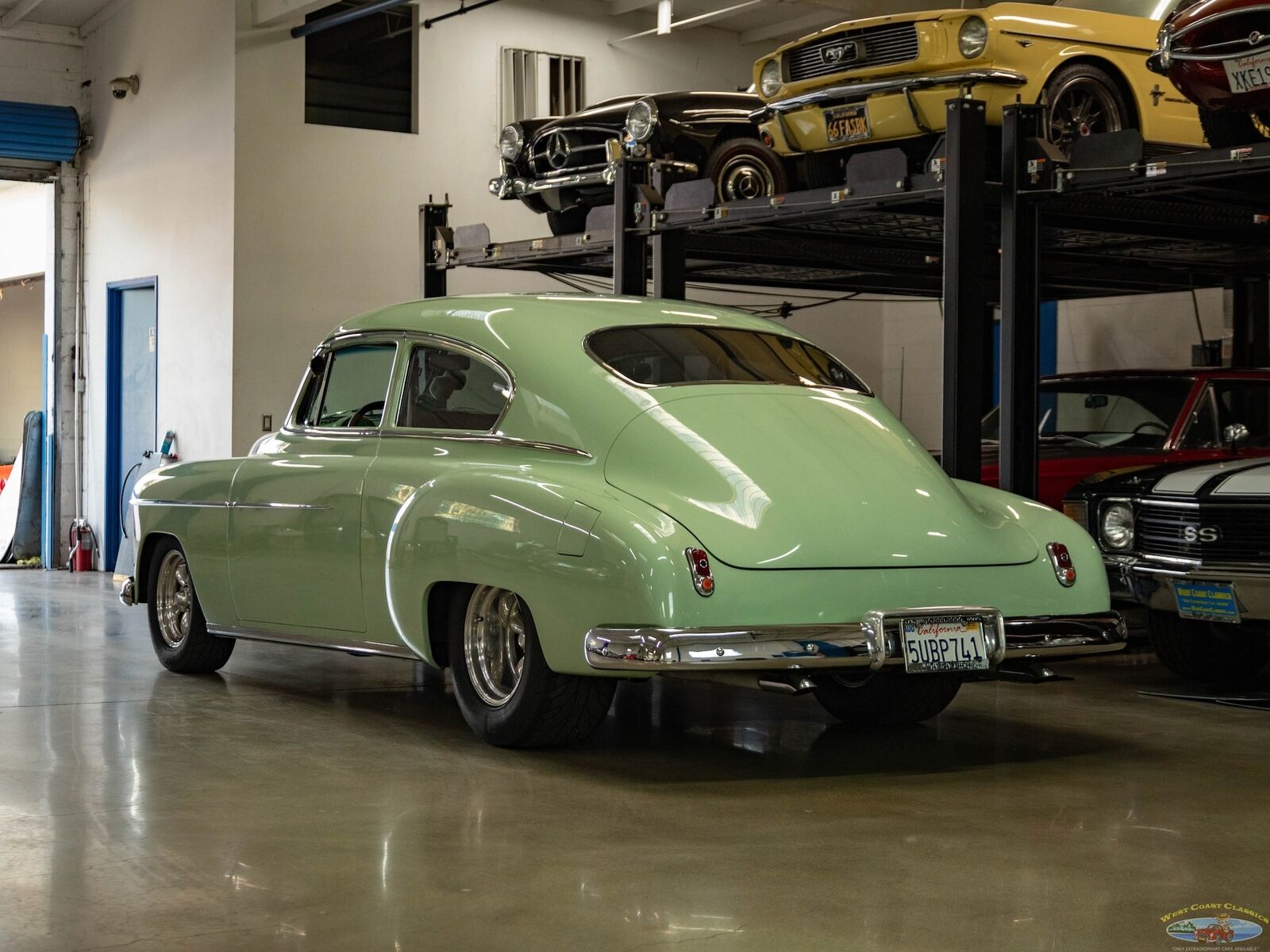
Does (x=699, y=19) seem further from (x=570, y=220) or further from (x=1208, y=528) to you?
(x=1208, y=528)

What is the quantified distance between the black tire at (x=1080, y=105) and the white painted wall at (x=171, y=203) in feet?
27.3

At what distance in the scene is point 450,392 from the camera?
6.42 meters

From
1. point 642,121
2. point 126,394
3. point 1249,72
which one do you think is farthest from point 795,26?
point 1249,72

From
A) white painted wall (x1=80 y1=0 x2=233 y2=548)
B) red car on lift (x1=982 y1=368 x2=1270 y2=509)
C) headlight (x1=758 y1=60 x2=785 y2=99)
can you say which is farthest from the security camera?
red car on lift (x1=982 y1=368 x2=1270 y2=509)

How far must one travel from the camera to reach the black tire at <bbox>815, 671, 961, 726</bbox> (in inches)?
256

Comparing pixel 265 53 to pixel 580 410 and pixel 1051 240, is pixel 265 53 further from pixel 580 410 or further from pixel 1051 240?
pixel 580 410

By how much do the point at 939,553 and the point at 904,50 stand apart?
4.20 meters

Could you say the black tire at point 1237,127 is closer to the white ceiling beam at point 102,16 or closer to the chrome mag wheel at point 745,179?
the chrome mag wheel at point 745,179

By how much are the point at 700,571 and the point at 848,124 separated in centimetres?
Answer: 487

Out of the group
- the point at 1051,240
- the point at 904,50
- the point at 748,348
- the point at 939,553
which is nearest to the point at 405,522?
the point at 748,348

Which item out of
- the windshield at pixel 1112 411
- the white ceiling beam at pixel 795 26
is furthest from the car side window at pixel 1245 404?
the white ceiling beam at pixel 795 26

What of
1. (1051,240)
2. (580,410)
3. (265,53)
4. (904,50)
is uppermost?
(265,53)

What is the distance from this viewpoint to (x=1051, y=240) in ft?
37.1

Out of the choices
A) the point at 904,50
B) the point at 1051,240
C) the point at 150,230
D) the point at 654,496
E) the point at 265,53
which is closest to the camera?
the point at 654,496
